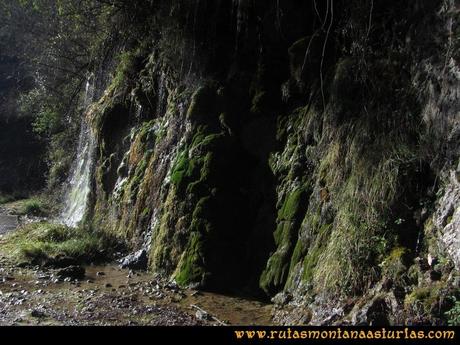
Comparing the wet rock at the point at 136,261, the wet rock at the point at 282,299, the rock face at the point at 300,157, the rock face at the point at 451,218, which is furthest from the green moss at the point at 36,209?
the rock face at the point at 451,218

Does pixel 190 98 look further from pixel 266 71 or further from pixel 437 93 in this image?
pixel 437 93

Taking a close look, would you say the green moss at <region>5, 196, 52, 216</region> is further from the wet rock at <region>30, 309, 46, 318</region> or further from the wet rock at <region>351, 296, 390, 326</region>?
the wet rock at <region>351, 296, 390, 326</region>

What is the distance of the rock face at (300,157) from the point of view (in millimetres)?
5207

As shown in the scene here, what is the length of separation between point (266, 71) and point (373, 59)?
2.58m

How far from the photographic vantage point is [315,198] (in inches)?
267

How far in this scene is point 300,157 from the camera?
7398mm

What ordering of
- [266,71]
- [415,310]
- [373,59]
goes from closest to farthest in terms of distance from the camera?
[415,310] < [373,59] < [266,71]

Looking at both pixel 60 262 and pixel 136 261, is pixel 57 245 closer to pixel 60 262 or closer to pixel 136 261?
pixel 60 262

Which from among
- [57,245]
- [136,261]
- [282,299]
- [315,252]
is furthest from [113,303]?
[57,245]

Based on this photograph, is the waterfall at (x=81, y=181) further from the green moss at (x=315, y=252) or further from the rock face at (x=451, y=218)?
the rock face at (x=451, y=218)

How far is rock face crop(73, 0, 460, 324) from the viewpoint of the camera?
5207 millimetres

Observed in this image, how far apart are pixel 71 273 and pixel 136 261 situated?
3.54 feet

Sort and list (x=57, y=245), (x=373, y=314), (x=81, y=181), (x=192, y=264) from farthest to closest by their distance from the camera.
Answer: (x=81, y=181) → (x=57, y=245) → (x=192, y=264) → (x=373, y=314)
